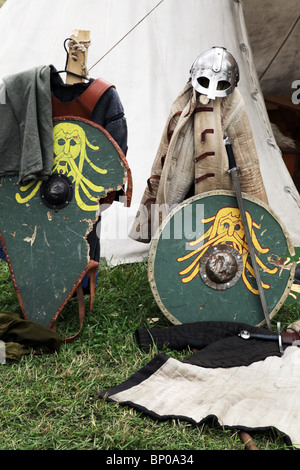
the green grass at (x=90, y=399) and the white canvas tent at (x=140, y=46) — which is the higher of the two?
the white canvas tent at (x=140, y=46)

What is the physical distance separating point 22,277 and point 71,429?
0.90 m

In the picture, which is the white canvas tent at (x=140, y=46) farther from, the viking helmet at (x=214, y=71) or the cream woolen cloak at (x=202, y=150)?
the viking helmet at (x=214, y=71)

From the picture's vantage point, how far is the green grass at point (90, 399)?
191 cm

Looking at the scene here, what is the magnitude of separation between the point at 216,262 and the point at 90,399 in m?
0.99

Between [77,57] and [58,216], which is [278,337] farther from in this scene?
[77,57]

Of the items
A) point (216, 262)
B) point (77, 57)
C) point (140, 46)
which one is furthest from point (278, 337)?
point (140, 46)

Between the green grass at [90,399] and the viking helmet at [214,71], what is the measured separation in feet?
3.99

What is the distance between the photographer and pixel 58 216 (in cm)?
265

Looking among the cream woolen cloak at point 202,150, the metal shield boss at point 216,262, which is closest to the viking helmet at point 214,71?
the cream woolen cloak at point 202,150

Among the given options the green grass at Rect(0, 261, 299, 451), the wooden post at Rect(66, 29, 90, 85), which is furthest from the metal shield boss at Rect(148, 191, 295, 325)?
the wooden post at Rect(66, 29, 90, 85)

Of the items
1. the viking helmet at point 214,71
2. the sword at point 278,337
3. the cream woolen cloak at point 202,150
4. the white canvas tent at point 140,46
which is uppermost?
the white canvas tent at point 140,46

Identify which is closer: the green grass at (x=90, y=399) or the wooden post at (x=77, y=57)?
the green grass at (x=90, y=399)

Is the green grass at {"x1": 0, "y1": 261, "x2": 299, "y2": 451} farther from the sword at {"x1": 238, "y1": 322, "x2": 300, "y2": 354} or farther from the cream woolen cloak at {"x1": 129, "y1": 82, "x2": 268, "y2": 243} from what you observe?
the cream woolen cloak at {"x1": 129, "y1": 82, "x2": 268, "y2": 243}
